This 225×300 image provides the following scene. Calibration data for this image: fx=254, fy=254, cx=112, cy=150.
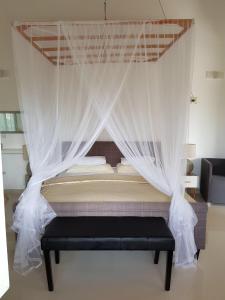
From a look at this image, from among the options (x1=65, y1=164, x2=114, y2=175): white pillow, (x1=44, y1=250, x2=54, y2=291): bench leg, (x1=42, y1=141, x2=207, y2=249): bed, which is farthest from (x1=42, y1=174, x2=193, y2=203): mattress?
(x1=44, y1=250, x2=54, y2=291): bench leg

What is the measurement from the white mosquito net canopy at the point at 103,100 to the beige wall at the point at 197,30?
199 centimetres

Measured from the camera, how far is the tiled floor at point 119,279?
2000mm

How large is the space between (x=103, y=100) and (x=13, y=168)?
295 cm

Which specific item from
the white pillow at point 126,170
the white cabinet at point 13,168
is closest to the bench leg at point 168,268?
the white pillow at point 126,170

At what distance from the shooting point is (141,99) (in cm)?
230

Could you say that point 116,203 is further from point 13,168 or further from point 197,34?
point 197,34

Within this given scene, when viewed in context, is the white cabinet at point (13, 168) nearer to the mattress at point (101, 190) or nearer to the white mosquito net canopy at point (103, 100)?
the mattress at point (101, 190)

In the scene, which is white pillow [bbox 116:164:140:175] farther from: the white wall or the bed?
the white wall

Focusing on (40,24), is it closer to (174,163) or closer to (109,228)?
(174,163)

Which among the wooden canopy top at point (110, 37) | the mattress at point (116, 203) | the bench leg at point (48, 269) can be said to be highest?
the wooden canopy top at point (110, 37)

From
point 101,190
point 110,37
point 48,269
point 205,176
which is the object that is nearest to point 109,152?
point 101,190

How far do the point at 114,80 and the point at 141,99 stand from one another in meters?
0.30

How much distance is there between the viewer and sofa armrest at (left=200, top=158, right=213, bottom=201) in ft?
13.0

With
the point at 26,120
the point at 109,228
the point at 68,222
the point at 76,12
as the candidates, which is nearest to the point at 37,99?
the point at 26,120
